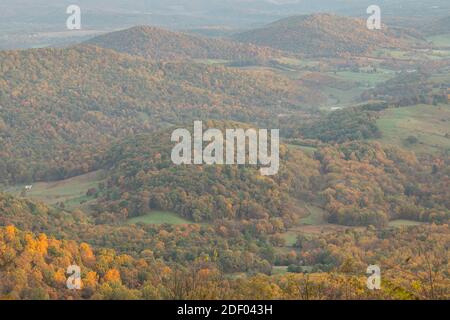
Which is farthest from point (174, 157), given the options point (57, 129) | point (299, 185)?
point (57, 129)

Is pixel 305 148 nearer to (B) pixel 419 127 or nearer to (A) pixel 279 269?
(B) pixel 419 127

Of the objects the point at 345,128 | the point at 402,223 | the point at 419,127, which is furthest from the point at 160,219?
the point at 419,127

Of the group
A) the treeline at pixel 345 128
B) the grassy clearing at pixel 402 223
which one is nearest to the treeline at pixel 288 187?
the grassy clearing at pixel 402 223

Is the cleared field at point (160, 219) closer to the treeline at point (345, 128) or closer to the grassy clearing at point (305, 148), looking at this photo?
the grassy clearing at point (305, 148)

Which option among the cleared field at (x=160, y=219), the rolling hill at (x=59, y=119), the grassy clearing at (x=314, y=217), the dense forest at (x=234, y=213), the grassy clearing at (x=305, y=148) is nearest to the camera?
the dense forest at (x=234, y=213)

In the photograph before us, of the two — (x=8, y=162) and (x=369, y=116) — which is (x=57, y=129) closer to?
(x=8, y=162)
